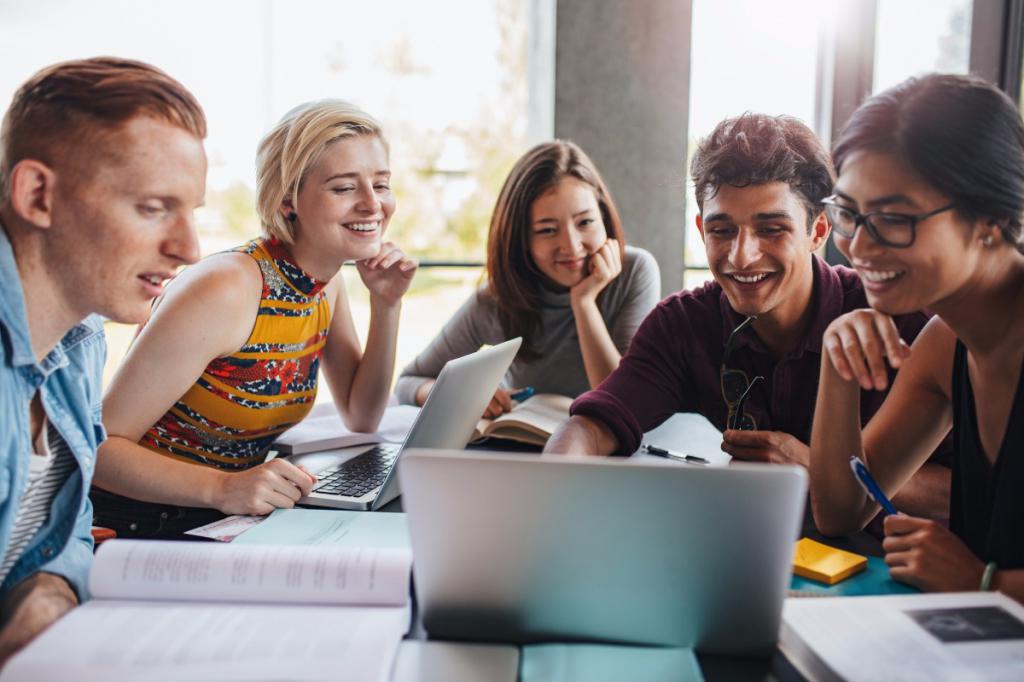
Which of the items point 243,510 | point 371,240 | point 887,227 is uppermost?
point 887,227

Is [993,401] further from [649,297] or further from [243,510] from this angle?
[649,297]

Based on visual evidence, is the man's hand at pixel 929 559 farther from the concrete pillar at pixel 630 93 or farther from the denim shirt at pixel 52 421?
the concrete pillar at pixel 630 93

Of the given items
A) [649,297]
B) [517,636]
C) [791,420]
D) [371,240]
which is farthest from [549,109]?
[517,636]

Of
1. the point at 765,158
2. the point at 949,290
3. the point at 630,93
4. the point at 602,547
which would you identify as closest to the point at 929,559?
the point at 949,290

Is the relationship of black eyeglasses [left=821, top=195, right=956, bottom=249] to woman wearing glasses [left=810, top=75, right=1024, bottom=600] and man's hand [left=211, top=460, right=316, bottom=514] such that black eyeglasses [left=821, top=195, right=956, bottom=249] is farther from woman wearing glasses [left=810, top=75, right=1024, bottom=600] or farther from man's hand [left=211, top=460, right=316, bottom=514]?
man's hand [left=211, top=460, right=316, bottom=514]

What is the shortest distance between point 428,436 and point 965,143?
87 cm

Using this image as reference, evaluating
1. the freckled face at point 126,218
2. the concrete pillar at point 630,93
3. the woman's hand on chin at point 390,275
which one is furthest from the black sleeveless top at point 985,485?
the concrete pillar at point 630,93

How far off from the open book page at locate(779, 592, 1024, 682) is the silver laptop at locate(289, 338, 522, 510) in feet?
1.90

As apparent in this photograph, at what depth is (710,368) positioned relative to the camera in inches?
69.6

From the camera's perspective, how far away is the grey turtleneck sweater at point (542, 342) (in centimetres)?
242

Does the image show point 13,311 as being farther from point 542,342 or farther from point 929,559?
point 542,342

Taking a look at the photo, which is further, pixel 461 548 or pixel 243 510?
pixel 243 510

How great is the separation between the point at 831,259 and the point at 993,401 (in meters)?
2.10

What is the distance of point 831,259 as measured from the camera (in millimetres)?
3184
